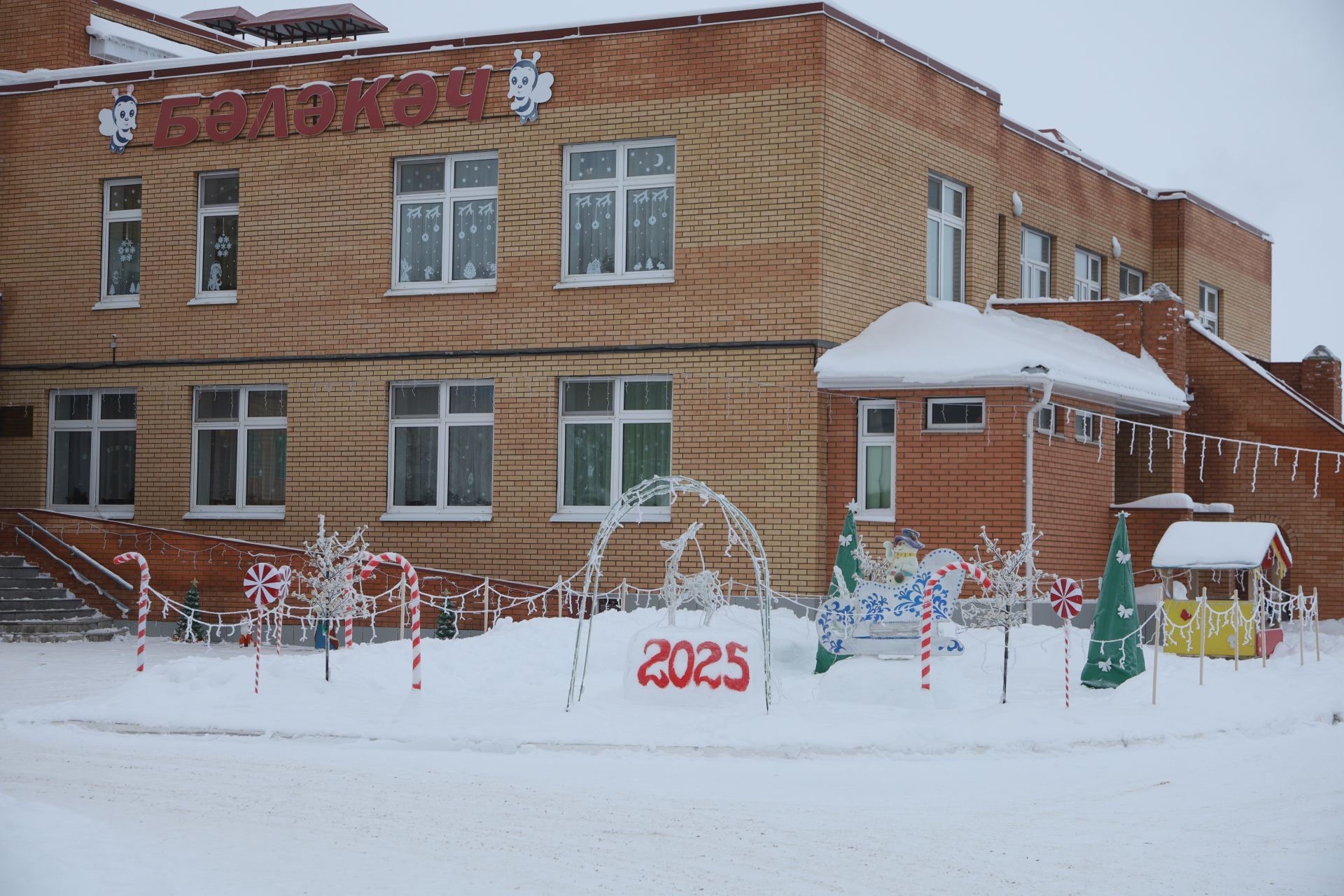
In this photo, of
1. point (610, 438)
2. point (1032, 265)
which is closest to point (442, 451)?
point (610, 438)

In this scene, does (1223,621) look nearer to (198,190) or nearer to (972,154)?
(972,154)

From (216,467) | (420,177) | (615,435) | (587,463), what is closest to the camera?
(615,435)

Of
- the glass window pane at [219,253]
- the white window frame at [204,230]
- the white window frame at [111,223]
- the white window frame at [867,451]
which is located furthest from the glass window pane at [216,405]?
→ the white window frame at [867,451]

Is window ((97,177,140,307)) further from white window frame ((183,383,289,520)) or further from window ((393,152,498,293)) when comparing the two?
window ((393,152,498,293))

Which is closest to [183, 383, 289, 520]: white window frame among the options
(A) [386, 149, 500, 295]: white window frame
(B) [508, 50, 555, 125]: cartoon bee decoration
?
(A) [386, 149, 500, 295]: white window frame

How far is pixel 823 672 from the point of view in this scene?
17.6 m

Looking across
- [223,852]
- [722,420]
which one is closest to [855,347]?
[722,420]

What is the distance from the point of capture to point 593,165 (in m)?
22.9

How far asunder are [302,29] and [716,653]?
71.0 ft

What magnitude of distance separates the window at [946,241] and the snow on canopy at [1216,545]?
210 inches

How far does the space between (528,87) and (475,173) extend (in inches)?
60.6

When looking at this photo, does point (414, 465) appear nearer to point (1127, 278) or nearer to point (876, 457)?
point (876, 457)

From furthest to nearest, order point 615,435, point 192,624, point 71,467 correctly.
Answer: point 71,467
point 615,435
point 192,624

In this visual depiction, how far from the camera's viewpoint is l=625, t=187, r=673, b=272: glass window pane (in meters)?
22.4
